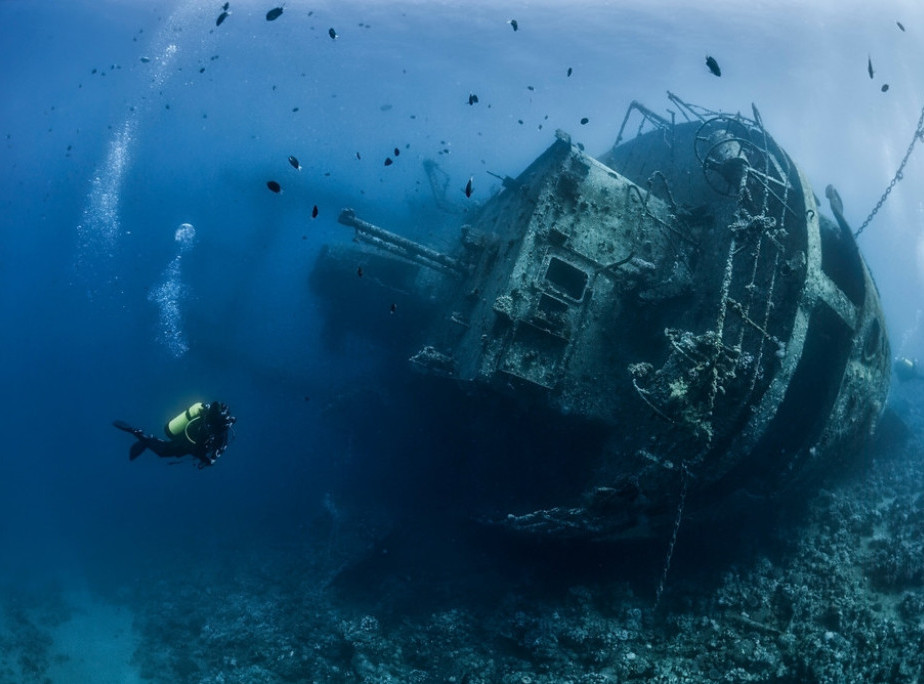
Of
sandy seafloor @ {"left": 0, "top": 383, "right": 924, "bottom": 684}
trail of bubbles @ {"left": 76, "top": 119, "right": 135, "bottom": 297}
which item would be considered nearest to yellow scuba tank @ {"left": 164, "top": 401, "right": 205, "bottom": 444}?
sandy seafloor @ {"left": 0, "top": 383, "right": 924, "bottom": 684}

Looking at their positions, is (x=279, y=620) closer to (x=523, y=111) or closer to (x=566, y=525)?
(x=566, y=525)

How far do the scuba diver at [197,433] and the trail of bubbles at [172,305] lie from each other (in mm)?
23215

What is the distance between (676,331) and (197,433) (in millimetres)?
6623

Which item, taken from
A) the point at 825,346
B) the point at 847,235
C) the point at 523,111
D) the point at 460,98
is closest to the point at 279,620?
the point at 825,346

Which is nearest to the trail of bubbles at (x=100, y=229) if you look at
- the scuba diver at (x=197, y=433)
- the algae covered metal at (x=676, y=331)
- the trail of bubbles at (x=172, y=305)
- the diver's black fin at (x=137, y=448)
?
the trail of bubbles at (x=172, y=305)

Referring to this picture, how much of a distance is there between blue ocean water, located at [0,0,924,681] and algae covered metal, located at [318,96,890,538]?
3596 mm

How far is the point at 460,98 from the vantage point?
2847 inches

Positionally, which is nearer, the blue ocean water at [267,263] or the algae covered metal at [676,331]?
the algae covered metal at [676,331]

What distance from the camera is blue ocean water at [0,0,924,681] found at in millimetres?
15094

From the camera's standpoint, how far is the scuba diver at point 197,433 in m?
5.79

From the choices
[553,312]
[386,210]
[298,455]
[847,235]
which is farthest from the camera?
[386,210]

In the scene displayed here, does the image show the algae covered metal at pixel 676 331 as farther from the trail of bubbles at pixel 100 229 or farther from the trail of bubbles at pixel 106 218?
the trail of bubbles at pixel 100 229

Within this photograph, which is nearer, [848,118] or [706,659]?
[706,659]

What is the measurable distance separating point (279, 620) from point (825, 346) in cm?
1288
